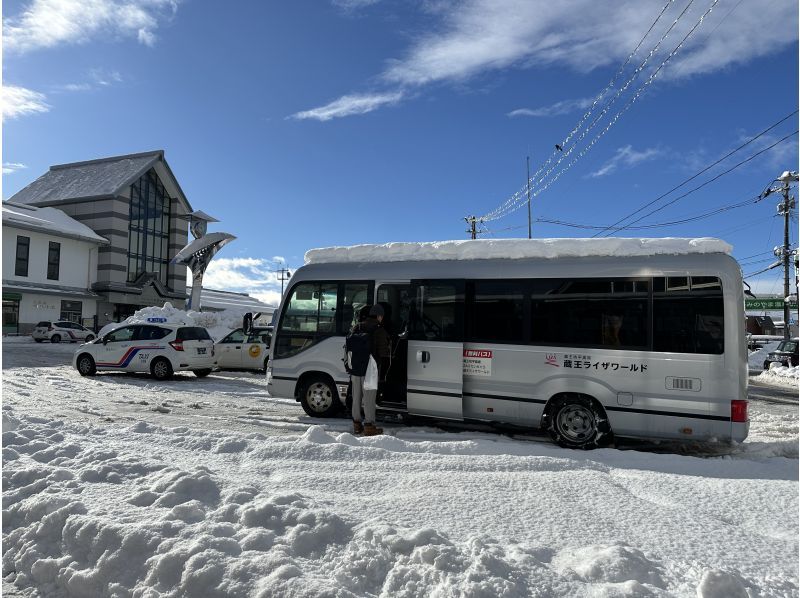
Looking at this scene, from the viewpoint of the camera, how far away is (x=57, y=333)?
35344mm

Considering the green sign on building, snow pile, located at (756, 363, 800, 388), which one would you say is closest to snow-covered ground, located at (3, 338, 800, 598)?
snow pile, located at (756, 363, 800, 388)

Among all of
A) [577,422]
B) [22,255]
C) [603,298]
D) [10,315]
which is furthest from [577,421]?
[22,255]

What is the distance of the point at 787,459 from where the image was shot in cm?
668

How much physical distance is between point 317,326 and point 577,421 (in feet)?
15.0

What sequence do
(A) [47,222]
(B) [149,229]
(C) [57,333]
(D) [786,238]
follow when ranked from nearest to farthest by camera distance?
(D) [786,238]
(C) [57,333]
(A) [47,222]
(B) [149,229]

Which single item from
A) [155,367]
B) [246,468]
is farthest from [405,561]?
[155,367]

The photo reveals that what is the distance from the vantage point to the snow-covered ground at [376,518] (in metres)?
3.24

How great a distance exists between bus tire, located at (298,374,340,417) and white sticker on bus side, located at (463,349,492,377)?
2.50m

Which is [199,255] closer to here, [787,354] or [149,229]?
[149,229]

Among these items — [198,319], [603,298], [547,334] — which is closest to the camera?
[603,298]

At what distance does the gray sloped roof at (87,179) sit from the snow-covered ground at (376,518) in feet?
167

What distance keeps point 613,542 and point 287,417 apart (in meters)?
6.93

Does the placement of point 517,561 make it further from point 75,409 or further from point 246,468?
point 75,409

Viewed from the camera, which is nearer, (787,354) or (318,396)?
(318,396)
